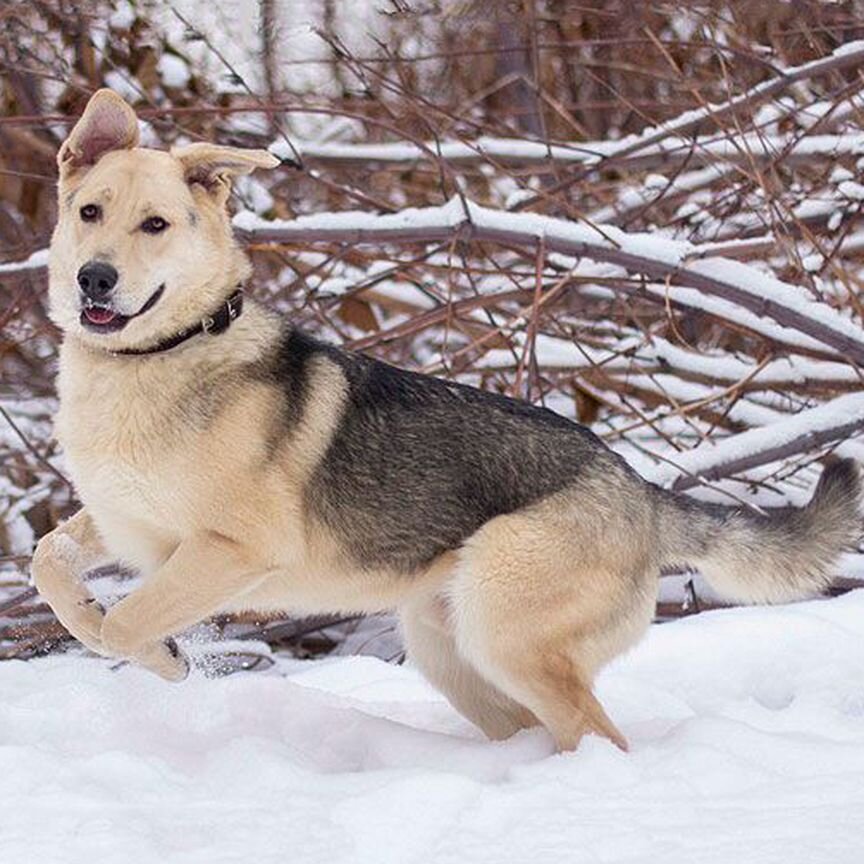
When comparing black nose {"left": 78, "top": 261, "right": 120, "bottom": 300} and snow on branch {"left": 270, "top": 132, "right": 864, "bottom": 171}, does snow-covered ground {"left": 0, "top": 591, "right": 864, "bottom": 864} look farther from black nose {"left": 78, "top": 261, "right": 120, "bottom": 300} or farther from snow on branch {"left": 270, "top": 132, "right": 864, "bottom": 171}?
snow on branch {"left": 270, "top": 132, "right": 864, "bottom": 171}

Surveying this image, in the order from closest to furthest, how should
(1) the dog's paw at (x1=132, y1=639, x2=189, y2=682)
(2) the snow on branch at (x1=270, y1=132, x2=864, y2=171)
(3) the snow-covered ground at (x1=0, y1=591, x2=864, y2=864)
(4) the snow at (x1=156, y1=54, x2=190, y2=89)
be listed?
(3) the snow-covered ground at (x1=0, y1=591, x2=864, y2=864)
(1) the dog's paw at (x1=132, y1=639, x2=189, y2=682)
(2) the snow on branch at (x1=270, y1=132, x2=864, y2=171)
(4) the snow at (x1=156, y1=54, x2=190, y2=89)

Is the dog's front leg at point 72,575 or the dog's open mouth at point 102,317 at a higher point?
the dog's open mouth at point 102,317

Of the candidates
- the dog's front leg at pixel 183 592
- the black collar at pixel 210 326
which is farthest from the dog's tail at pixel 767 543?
Answer: the black collar at pixel 210 326

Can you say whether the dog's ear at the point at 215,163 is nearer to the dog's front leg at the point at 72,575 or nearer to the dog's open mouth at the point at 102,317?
the dog's open mouth at the point at 102,317

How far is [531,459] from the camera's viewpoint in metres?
4.00

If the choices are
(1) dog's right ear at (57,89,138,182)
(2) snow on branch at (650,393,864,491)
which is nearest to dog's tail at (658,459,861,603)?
(2) snow on branch at (650,393,864,491)

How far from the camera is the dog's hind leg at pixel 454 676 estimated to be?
13.5 feet

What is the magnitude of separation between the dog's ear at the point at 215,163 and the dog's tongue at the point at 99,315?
0.52m

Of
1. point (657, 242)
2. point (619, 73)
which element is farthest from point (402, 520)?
point (619, 73)

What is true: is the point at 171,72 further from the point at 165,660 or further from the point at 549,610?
the point at 549,610

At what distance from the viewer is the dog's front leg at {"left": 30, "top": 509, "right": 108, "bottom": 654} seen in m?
3.88

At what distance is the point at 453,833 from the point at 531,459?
4.44 ft

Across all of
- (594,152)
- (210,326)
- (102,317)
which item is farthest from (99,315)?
(594,152)

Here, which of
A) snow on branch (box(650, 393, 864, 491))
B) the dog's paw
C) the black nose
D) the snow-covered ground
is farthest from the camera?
snow on branch (box(650, 393, 864, 491))
